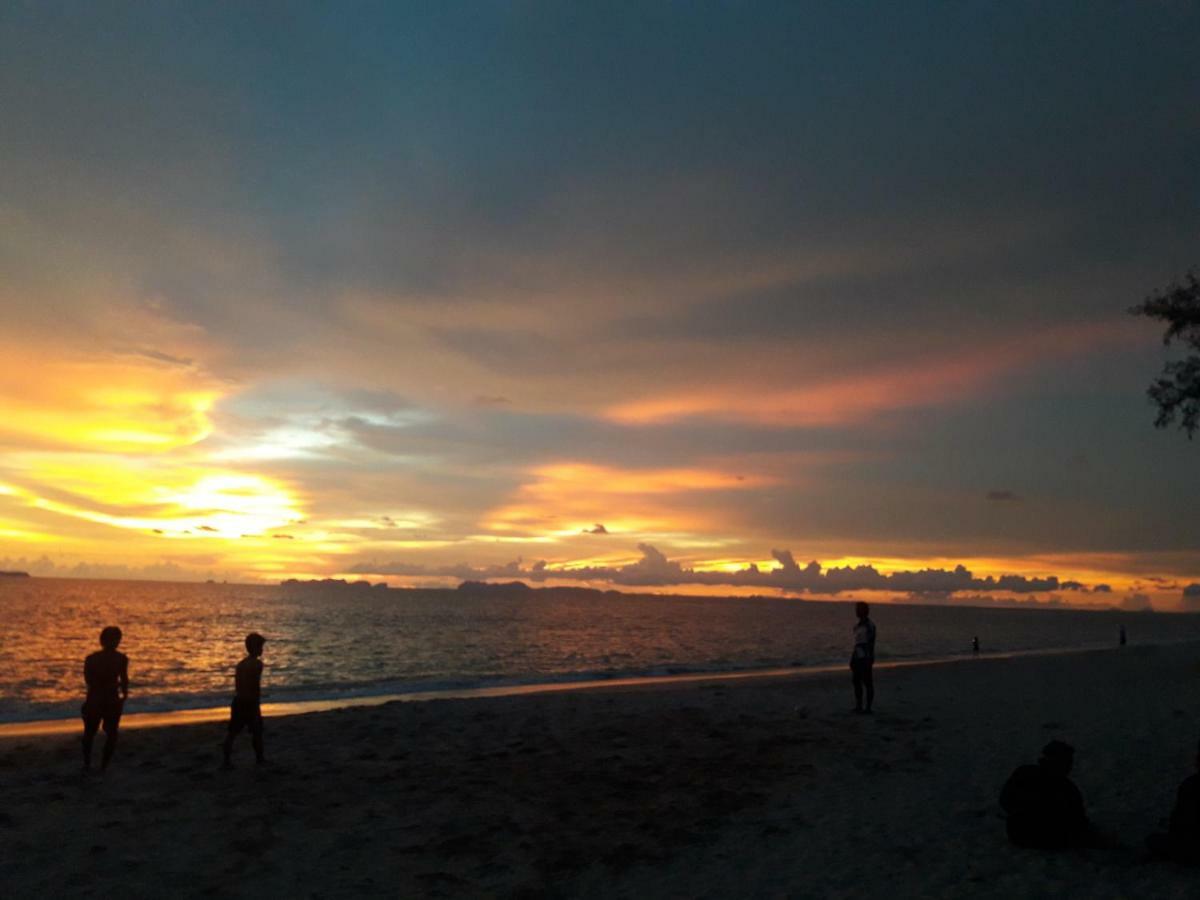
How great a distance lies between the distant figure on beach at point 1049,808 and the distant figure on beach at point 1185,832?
78 cm

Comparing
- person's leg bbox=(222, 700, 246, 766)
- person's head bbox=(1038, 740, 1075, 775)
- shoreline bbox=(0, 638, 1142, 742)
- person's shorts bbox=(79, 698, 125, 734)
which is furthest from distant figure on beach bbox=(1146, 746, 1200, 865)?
shoreline bbox=(0, 638, 1142, 742)

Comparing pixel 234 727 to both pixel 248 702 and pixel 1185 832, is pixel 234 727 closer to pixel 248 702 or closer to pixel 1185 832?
pixel 248 702

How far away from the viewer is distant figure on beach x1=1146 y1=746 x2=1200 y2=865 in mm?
7438

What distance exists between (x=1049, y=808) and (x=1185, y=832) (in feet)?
3.93

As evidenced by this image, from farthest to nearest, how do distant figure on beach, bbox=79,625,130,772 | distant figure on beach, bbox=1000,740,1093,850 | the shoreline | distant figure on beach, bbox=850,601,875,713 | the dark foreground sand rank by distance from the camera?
the shoreline
distant figure on beach, bbox=850,601,875,713
distant figure on beach, bbox=79,625,130,772
distant figure on beach, bbox=1000,740,1093,850
the dark foreground sand

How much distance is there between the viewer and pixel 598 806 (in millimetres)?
11141

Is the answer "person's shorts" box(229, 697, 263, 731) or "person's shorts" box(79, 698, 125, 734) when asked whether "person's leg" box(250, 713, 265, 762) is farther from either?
"person's shorts" box(79, 698, 125, 734)

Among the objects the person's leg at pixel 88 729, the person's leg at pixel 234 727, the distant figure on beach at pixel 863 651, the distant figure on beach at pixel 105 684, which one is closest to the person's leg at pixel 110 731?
the distant figure on beach at pixel 105 684

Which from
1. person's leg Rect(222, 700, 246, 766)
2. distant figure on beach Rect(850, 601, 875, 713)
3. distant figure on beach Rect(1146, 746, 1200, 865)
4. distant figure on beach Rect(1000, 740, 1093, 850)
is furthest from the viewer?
distant figure on beach Rect(850, 601, 875, 713)

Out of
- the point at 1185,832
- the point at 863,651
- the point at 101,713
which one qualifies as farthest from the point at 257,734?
the point at 1185,832

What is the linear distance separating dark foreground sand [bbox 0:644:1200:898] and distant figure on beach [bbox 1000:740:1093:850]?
319 mm

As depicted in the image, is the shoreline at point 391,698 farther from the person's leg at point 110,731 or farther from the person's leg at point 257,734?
the person's leg at point 257,734

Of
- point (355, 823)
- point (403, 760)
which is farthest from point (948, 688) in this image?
point (355, 823)

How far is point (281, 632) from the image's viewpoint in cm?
7619
